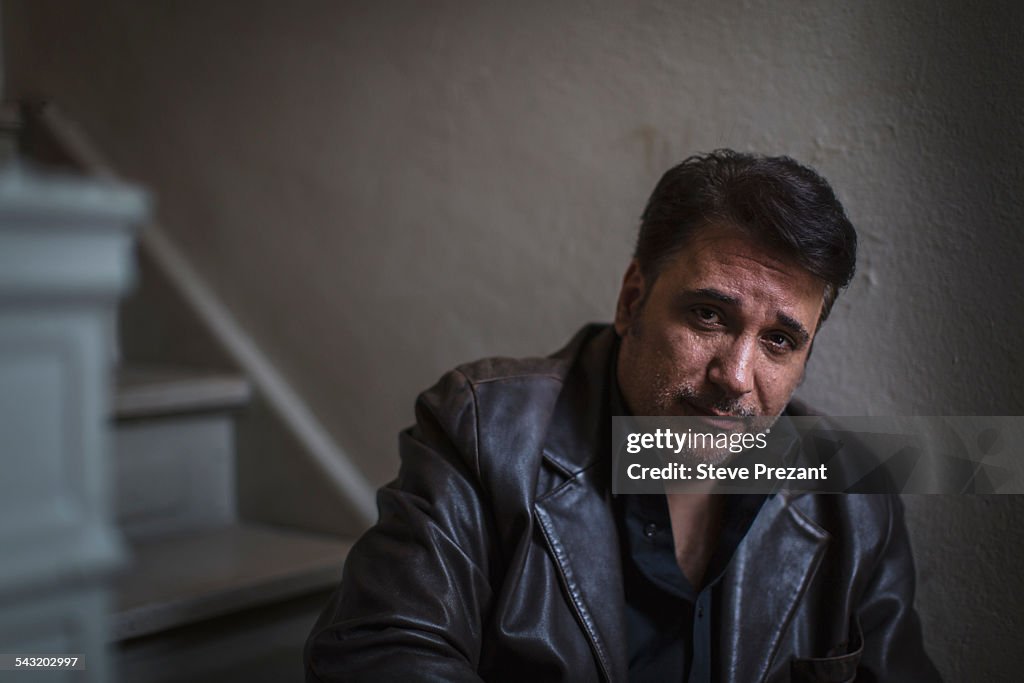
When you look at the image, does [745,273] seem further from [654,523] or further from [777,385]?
[654,523]

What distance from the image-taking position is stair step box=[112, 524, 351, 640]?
3.35 ft

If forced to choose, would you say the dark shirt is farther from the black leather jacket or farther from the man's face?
the man's face

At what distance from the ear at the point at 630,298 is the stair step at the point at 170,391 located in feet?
1.65

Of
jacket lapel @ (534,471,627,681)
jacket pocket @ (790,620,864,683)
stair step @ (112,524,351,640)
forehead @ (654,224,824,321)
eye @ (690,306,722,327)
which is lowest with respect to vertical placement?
jacket pocket @ (790,620,864,683)

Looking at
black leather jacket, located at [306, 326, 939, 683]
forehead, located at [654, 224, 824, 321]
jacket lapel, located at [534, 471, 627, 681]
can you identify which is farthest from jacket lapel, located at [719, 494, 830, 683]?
forehead, located at [654, 224, 824, 321]

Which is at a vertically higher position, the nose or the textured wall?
the textured wall

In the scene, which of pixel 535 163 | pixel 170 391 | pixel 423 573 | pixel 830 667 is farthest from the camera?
pixel 535 163

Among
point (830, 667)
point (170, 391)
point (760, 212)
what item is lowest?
point (830, 667)

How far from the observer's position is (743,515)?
976mm

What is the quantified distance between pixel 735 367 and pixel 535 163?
457mm

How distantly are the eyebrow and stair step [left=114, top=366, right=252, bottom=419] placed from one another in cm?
59

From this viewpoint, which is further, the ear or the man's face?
the ear

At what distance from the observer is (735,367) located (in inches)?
34.0

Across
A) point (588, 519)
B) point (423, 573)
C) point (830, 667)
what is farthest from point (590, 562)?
point (830, 667)
